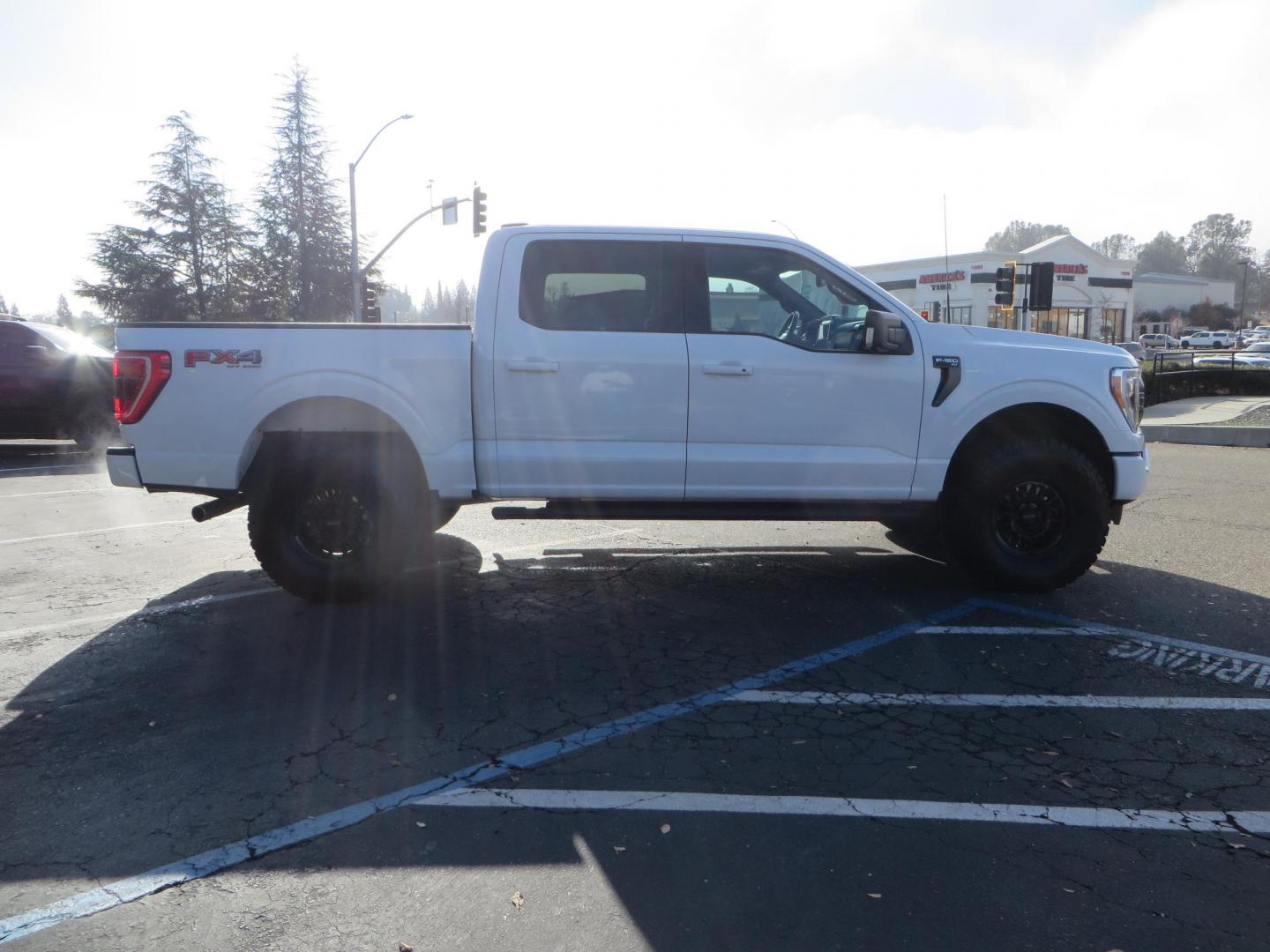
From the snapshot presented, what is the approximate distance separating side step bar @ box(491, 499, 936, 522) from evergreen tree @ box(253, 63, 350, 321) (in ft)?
139

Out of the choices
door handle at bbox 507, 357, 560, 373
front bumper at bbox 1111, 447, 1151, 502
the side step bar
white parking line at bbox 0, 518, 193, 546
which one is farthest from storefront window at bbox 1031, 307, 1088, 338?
door handle at bbox 507, 357, 560, 373

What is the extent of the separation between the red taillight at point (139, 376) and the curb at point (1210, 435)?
15.5 metres

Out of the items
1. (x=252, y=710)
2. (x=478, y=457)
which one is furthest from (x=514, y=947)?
(x=478, y=457)

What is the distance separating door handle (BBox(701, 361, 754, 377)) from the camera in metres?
5.31

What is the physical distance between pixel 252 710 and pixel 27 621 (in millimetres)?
2251

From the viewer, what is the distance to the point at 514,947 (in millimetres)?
2430

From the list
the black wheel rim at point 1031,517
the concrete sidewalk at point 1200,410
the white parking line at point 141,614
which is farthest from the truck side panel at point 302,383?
the concrete sidewalk at point 1200,410

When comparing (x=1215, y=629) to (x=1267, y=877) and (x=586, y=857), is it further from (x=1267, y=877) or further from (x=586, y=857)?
(x=586, y=857)

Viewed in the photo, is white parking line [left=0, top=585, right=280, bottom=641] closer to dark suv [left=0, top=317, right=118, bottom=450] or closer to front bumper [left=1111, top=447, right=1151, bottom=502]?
front bumper [left=1111, top=447, right=1151, bottom=502]

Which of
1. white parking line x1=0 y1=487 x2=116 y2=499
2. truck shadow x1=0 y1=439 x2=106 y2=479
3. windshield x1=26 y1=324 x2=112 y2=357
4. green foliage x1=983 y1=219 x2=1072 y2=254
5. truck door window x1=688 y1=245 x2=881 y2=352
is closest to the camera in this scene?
truck door window x1=688 y1=245 x2=881 y2=352

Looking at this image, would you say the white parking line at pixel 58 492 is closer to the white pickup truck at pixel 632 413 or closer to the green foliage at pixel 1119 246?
the white pickup truck at pixel 632 413

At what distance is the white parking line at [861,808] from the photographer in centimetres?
304

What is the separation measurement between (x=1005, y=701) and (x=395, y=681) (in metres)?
2.84

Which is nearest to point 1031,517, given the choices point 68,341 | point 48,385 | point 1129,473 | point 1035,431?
point 1035,431
